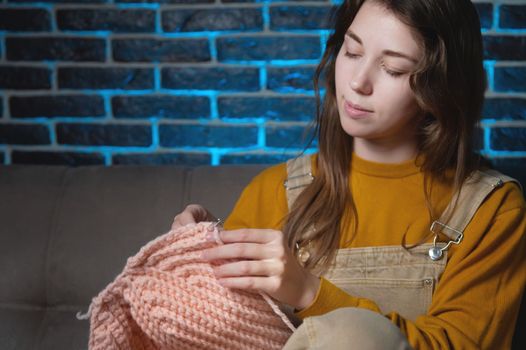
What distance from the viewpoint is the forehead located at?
1.23 metres

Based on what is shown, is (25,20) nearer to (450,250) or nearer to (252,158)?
(252,158)

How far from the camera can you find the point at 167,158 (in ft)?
6.54

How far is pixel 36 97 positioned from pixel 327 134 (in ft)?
3.20

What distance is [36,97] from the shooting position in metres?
1.99

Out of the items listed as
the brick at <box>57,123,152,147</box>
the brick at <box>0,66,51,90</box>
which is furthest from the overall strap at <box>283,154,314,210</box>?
the brick at <box>0,66,51,90</box>

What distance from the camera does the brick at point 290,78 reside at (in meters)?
1.89

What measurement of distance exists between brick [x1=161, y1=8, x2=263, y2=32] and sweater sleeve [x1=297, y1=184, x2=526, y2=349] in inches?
34.5

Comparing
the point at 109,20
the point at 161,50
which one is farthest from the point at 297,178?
the point at 109,20

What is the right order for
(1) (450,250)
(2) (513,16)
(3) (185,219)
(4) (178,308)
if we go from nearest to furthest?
(4) (178,308) → (3) (185,219) → (1) (450,250) → (2) (513,16)

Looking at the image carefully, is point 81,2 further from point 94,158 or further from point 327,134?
point 327,134

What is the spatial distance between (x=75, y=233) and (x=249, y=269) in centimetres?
73

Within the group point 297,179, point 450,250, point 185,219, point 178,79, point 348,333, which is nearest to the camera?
point 348,333

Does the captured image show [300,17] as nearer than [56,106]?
Yes

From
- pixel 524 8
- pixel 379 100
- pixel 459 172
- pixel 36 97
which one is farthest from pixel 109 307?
pixel 524 8
